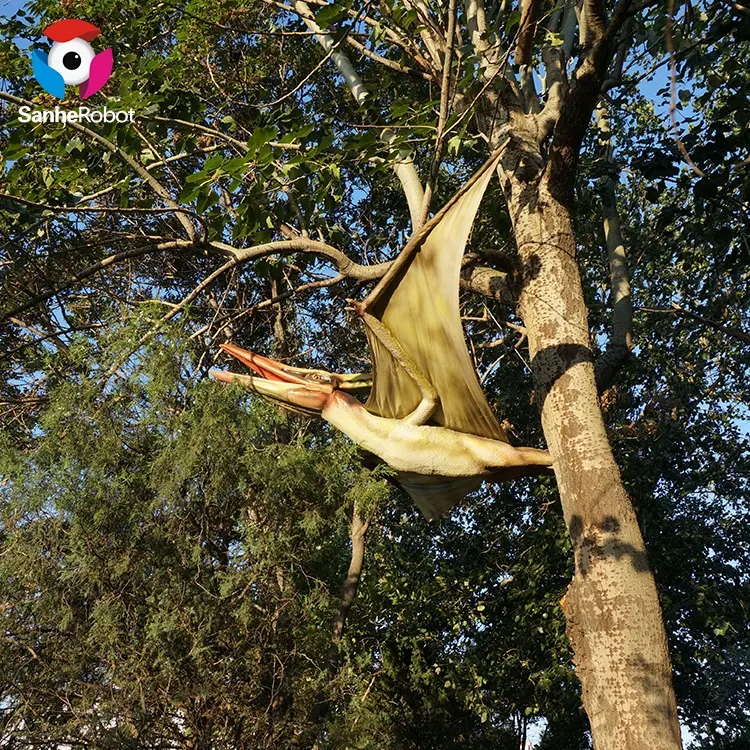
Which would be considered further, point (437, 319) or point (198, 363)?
point (198, 363)

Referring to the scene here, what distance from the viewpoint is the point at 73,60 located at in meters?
6.85

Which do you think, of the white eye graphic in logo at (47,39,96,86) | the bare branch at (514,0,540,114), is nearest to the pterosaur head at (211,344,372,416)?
A: the bare branch at (514,0,540,114)

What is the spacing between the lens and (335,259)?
434 cm

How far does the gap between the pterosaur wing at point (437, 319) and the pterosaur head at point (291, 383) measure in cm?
39

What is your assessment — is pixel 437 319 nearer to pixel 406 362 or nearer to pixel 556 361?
pixel 406 362

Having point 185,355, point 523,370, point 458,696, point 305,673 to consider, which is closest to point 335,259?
point 185,355

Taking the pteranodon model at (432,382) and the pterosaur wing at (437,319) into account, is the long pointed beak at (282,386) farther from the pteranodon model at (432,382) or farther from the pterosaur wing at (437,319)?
the pterosaur wing at (437,319)

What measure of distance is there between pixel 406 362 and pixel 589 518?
1.07 meters

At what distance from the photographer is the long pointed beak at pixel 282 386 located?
4.01 m

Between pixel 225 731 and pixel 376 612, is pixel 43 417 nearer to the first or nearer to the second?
pixel 225 731

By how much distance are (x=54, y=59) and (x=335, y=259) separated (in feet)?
14.0

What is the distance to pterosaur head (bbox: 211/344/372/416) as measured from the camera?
4016 mm

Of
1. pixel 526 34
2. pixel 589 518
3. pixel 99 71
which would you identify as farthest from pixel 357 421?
pixel 99 71

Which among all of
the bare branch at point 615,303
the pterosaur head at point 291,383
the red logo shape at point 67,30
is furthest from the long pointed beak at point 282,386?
the red logo shape at point 67,30
